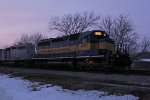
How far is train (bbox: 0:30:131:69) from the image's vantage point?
27.7 meters

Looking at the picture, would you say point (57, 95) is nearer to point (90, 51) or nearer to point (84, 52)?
point (90, 51)

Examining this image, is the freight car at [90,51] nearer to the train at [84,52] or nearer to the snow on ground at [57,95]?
the train at [84,52]

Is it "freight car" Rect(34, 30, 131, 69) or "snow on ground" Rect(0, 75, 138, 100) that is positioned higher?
"freight car" Rect(34, 30, 131, 69)

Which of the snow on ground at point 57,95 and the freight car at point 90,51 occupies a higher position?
the freight car at point 90,51

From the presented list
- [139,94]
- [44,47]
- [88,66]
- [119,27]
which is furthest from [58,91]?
[119,27]

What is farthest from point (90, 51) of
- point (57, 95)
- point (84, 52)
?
point (57, 95)

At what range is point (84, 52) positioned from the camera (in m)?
31.0

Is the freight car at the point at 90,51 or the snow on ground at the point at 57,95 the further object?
the freight car at the point at 90,51

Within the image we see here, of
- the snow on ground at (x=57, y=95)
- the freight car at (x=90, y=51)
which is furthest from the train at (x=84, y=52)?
the snow on ground at (x=57, y=95)

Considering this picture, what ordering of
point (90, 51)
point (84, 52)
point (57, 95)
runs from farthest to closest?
1. point (84, 52)
2. point (90, 51)
3. point (57, 95)

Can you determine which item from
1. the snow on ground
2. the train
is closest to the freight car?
the train

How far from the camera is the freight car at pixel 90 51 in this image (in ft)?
90.3

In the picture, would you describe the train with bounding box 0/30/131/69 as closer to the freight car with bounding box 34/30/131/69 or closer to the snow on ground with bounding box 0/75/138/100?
the freight car with bounding box 34/30/131/69

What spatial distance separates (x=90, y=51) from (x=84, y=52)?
1.01 metres
